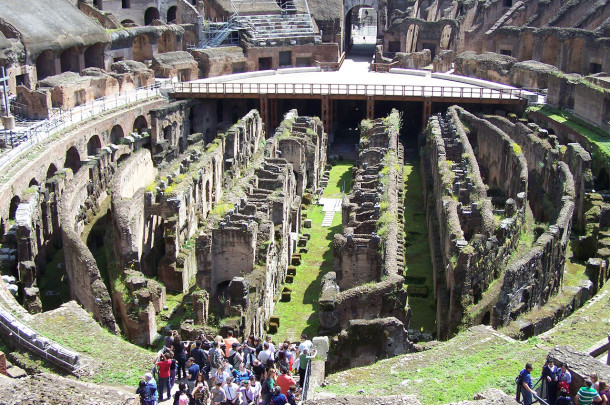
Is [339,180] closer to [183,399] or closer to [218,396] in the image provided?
[218,396]

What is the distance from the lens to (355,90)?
55.8m

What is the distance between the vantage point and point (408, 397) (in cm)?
1542

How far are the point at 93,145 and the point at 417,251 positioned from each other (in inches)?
901

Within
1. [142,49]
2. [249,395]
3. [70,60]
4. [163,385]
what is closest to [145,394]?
[163,385]

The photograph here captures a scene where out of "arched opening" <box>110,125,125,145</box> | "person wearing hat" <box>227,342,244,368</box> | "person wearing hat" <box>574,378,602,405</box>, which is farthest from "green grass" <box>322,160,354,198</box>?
"person wearing hat" <box>574,378,602,405</box>

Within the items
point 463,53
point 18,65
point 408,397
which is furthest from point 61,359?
point 463,53

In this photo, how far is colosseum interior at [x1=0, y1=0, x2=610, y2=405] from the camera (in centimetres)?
2058

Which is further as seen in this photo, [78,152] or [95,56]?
[95,56]

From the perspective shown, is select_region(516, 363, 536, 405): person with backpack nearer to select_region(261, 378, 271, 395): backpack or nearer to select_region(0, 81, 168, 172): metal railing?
select_region(261, 378, 271, 395): backpack

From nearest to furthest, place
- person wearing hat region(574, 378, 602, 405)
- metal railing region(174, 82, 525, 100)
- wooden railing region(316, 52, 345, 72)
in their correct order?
person wearing hat region(574, 378, 602, 405) → metal railing region(174, 82, 525, 100) → wooden railing region(316, 52, 345, 72)

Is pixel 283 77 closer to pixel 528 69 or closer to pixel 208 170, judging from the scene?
pixel 528 69

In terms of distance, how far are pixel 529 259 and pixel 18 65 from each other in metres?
36.3

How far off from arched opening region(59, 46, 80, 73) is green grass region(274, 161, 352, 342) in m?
23.0

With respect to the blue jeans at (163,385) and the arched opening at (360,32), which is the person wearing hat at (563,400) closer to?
the blue jeans at (163,385)
